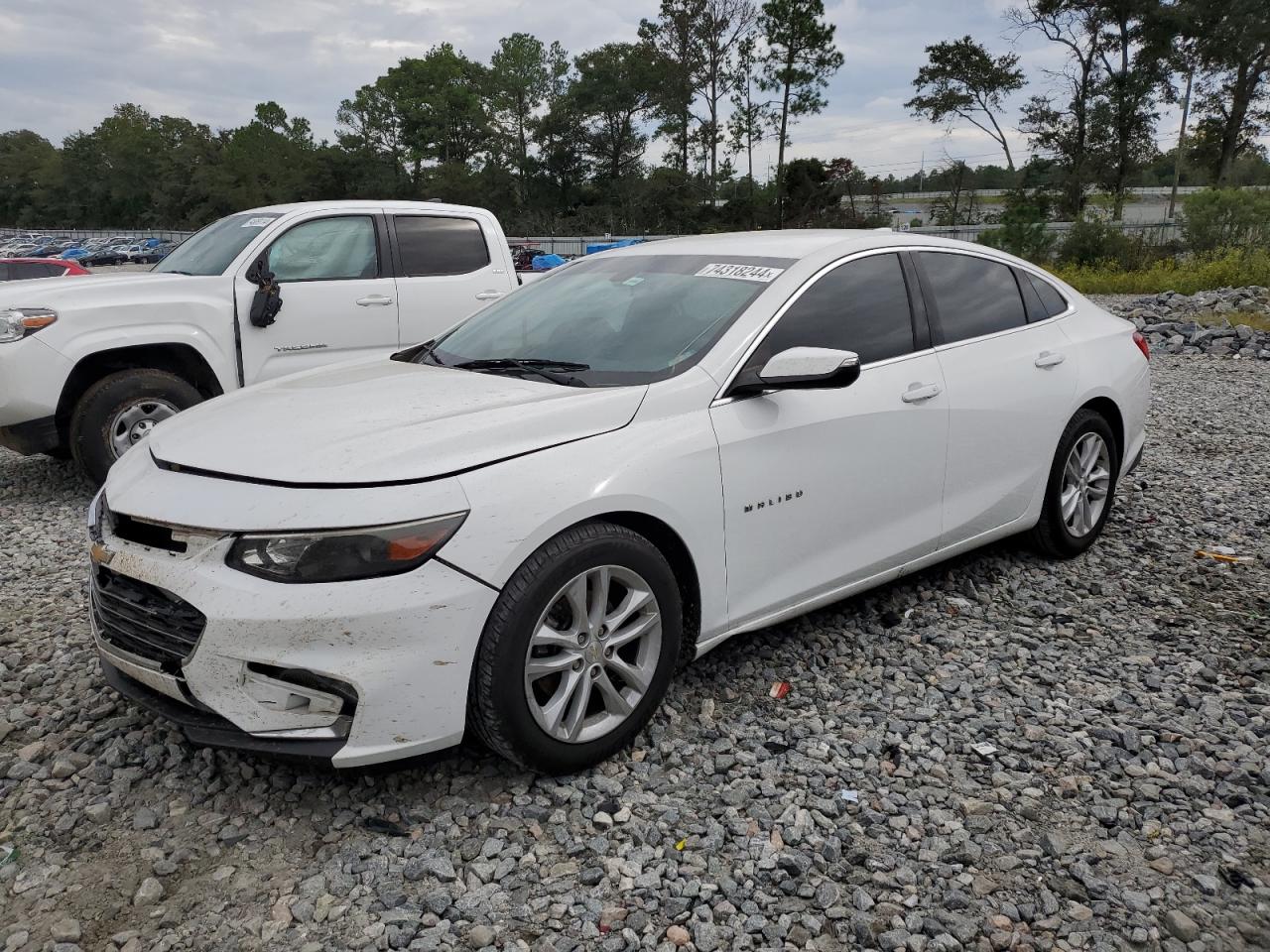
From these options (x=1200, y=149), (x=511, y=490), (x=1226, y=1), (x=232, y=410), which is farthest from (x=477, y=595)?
(x=1200, y=149)

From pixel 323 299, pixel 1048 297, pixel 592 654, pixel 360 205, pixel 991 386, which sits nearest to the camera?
pixel 592 654

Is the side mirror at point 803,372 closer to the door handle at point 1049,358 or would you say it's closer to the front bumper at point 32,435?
the door handle at point 1049,358

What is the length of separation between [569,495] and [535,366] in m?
0.89

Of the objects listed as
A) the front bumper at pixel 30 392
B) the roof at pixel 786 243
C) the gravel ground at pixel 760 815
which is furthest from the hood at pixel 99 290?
the roof at pixel 786 243

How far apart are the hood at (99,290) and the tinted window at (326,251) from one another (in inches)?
18.0

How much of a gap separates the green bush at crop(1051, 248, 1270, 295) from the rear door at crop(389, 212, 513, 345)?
1717 centimetres

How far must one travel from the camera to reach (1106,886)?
99.0 inches

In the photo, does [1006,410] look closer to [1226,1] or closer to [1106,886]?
[1106,886]

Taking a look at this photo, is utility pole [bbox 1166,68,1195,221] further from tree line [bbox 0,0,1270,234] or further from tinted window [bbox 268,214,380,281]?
tinted window [bbox 268,214,380,281]

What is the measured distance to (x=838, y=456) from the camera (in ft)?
11.5

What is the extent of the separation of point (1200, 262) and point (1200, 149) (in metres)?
30.1

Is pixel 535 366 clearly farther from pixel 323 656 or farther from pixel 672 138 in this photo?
pixel 672 138

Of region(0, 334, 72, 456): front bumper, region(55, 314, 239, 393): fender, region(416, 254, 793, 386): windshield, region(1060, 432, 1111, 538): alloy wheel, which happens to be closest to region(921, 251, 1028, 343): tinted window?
region(1060, 432, 1111, 538): alloy wheel

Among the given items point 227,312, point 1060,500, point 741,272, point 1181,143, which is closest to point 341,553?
point 741,272
